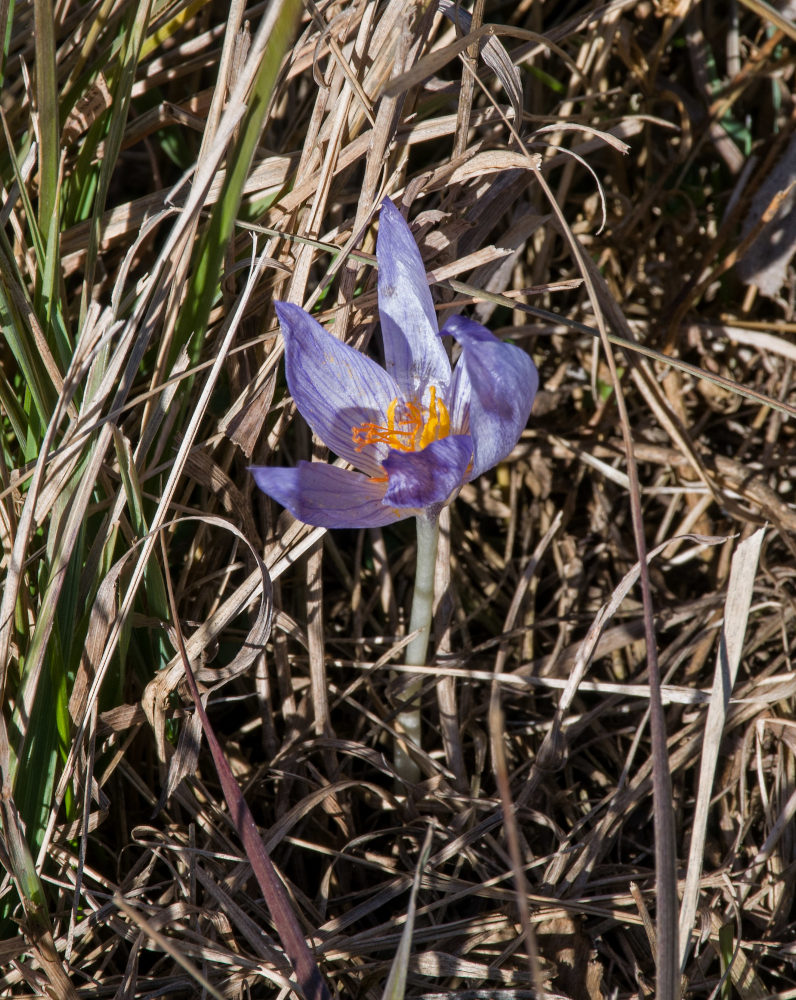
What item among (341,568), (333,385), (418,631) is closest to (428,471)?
(333,385)

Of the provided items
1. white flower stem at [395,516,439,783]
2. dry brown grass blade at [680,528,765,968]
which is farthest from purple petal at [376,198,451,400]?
dry brown grass blade at [680,528,765,968]

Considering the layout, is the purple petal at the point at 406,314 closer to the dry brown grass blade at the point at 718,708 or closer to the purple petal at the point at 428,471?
the purple petal at the point at 428,471

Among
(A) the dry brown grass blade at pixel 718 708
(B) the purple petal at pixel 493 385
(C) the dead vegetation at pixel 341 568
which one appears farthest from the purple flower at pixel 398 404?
(A) the dry brown grass blade at pixel 718 708

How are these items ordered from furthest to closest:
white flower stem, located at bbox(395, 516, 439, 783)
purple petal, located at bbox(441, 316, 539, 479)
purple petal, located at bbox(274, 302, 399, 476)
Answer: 1. white flower stem, located at bbox(395, 516, 439, 783)
2. purple petal, located at bbox(274, 302, 399, 476)
3. purple petal, located at bbox(441, 316, 539, 479)

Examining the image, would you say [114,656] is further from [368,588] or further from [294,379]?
[368,588]

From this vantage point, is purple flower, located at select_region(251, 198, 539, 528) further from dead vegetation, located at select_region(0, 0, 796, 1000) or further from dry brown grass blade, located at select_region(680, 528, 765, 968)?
dry brown grass blade, located at select_region(680, 528, 765, 968)

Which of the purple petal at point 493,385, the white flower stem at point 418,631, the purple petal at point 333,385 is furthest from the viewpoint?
the white flower stem at point 418,631
